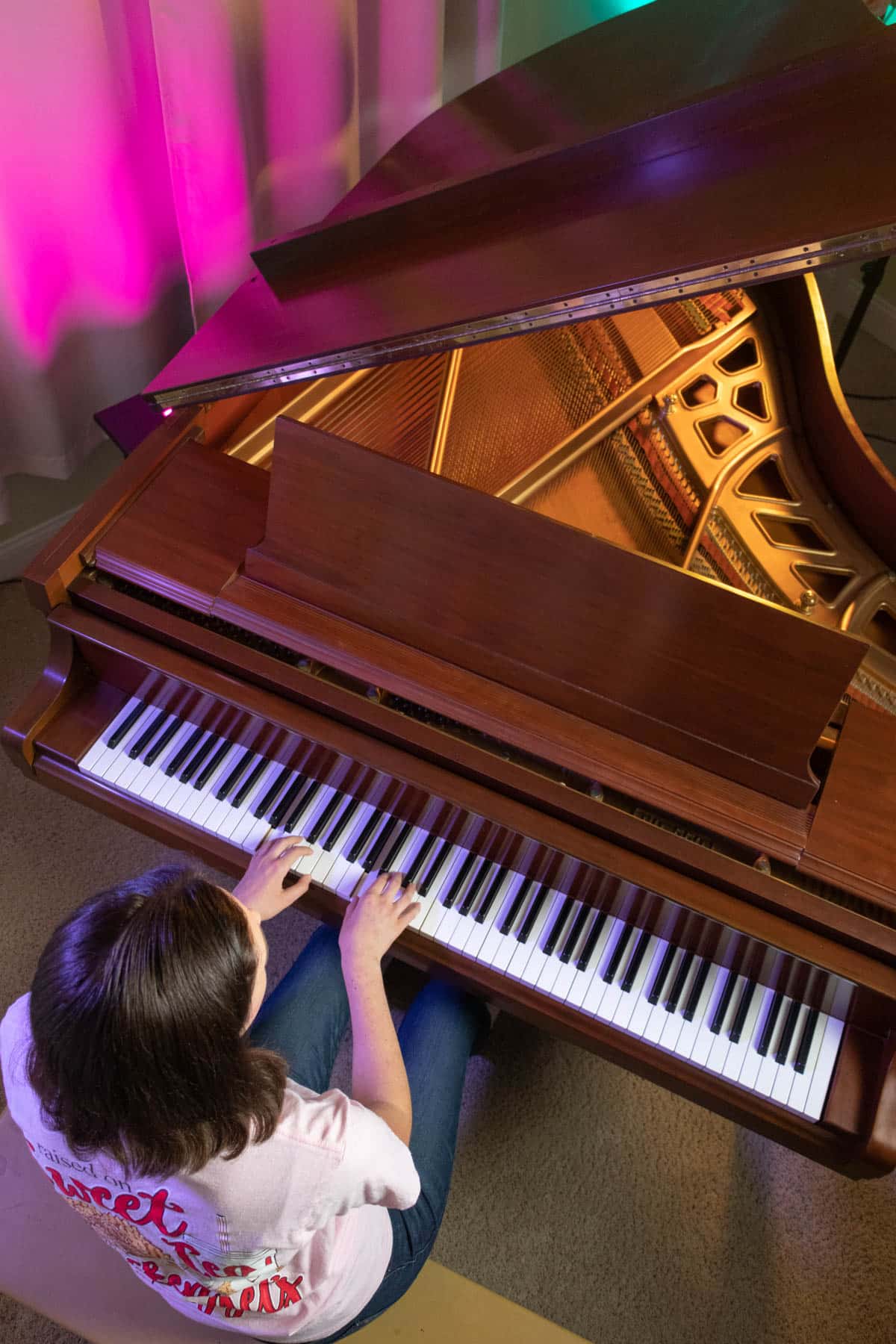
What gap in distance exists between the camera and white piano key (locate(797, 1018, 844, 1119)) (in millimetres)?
1727

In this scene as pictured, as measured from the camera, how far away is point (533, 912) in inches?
74.9

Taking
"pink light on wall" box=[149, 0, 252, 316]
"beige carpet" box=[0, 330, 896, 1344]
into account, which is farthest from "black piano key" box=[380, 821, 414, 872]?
"pink light on wall" box=[149, 0, 252, 316]

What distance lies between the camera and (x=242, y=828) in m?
1.99

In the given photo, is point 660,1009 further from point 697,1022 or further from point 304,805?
point 304,805

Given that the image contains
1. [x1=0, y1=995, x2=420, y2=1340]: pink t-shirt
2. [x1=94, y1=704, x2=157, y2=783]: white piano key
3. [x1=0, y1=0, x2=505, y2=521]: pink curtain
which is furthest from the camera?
[x1=0, y1=0, x2=505, y2=521]: pink curtain

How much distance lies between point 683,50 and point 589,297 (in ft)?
3.55

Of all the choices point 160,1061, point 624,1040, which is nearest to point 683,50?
point 624,1040

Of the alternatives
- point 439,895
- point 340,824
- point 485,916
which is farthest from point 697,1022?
point 340,824

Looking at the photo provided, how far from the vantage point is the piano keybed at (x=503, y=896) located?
1777 mm

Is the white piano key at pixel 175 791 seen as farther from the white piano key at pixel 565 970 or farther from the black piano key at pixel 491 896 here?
the white piano key at pixel 565 970

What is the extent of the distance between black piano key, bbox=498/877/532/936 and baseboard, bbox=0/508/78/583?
2241mm

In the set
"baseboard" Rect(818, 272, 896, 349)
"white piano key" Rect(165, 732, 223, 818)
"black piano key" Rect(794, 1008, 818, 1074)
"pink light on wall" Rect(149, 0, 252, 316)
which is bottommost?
"white piano key" Rect(165, 732, 223, 818)

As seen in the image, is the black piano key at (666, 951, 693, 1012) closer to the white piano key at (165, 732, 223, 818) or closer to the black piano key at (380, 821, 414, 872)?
the black piano key at (380, 821, 414, 872)

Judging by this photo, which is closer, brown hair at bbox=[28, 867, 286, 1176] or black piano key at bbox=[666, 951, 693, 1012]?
brown hair at bbox=[28, 867, 286, 1176]
